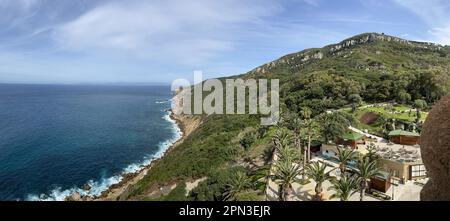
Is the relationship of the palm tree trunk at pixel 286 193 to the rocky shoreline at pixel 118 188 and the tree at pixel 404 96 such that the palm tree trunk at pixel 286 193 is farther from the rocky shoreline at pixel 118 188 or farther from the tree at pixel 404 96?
the tree at pixel 404 96

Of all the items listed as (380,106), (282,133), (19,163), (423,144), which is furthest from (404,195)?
(19,163)

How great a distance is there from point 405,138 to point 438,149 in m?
31.0

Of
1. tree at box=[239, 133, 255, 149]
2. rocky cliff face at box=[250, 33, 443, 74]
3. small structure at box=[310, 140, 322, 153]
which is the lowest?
tree at box=[239, 133, 255, 149]

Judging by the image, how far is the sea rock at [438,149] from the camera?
544 centimetres

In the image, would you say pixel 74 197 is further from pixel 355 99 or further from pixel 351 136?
pixel 355 99

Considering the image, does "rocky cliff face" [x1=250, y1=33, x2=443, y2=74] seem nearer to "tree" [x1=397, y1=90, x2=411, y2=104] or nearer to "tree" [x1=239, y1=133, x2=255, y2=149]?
"tree" [x1=397, y1=90, x2=411, y2=104]

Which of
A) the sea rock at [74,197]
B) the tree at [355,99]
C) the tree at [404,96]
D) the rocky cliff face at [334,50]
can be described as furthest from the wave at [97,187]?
the rocky cliff face at [334,50]

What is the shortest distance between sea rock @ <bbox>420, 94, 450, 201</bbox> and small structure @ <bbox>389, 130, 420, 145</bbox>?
3019 centimetres

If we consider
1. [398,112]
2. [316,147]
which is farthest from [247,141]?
[398,112]

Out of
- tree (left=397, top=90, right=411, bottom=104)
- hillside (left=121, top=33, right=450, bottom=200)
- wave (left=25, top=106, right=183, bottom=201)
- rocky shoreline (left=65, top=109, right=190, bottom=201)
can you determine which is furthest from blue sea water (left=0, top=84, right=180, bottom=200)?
tree (left=397, top=90, right=411, bottom=104)

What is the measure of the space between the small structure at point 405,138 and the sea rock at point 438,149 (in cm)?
3019

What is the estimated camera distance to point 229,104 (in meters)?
81.6

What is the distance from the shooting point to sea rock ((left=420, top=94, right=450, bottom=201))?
544cm

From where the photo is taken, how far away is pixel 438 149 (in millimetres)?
5512
